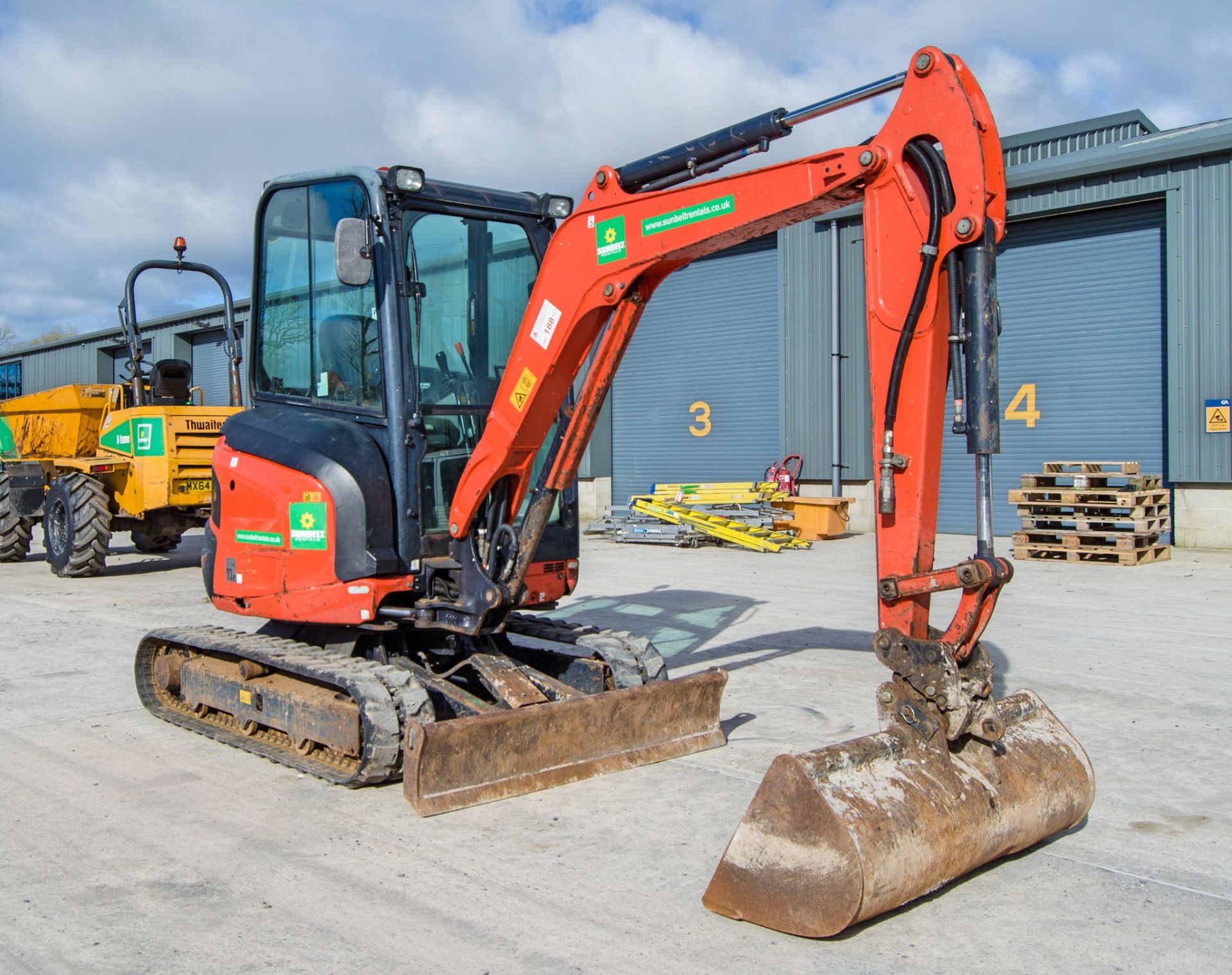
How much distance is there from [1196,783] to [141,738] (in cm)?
565

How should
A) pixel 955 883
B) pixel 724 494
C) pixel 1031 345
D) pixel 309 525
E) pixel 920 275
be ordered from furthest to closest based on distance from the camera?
pixel 724 494
pixel 1031 345
pixel 309 525
pixel 920 275
pixel 955 883

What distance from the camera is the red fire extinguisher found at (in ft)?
68.8

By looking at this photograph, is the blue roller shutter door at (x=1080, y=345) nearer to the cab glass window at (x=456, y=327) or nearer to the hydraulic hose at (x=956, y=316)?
the cab glass window at (x=456, y=327)

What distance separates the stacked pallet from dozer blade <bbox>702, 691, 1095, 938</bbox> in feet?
38.5

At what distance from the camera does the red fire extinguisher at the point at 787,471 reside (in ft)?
68.8

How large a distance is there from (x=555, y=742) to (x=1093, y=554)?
12.1 meters

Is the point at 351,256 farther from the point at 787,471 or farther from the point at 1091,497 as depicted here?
the point at 787,471

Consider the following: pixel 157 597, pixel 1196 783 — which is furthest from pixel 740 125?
pixel 157 597

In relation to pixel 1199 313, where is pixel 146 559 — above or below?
below

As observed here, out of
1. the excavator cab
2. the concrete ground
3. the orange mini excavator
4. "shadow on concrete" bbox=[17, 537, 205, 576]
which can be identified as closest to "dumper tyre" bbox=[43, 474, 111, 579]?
"shadow on concrete" bbox=[17, 537, 205, 576]

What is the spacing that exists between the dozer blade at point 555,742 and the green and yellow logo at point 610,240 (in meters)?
2.15

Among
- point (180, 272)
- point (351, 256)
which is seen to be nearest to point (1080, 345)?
point (180, 272)

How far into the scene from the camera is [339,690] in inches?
231

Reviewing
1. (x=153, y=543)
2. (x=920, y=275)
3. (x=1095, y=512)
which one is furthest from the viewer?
(x=153, y=543)
